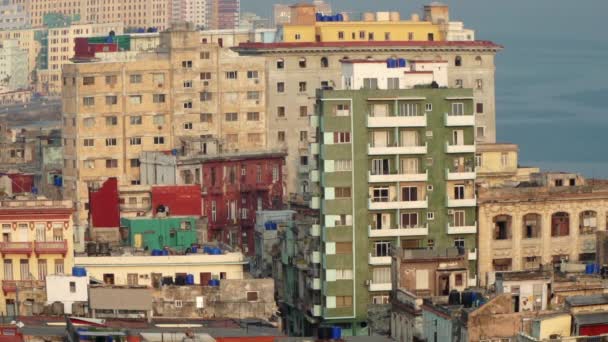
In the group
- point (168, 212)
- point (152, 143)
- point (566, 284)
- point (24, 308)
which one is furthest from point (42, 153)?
point (566, 284)

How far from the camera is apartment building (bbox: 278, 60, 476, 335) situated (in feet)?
411

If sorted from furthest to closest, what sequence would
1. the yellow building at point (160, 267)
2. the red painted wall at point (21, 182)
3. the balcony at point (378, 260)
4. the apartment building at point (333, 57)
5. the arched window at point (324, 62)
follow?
the arched window at point (324, 62) → the apartment building at point (333, 57) → the red painted wall at point (21, 182) → the yellow building at point (160, 267) → the balcony at point (378, 260)

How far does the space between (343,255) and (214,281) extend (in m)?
7.31

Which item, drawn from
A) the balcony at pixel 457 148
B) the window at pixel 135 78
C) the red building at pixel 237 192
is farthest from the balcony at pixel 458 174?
the window at pixel 135 78

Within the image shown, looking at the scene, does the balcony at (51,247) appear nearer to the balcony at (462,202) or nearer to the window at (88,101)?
the balcony at (462,202)

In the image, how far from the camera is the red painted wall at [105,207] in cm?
14350

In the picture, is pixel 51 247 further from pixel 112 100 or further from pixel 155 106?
pixel 155 106

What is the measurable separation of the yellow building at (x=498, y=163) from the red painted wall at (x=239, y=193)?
1677cm

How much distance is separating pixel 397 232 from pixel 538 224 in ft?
23.1

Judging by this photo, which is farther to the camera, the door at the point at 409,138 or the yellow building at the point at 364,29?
the yellow building at the point at 364,29

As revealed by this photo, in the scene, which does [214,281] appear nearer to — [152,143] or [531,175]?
[531,175]

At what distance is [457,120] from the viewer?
127m

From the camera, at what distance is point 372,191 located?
412 ft

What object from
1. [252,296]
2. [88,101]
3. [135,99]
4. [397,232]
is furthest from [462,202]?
[88,101]
